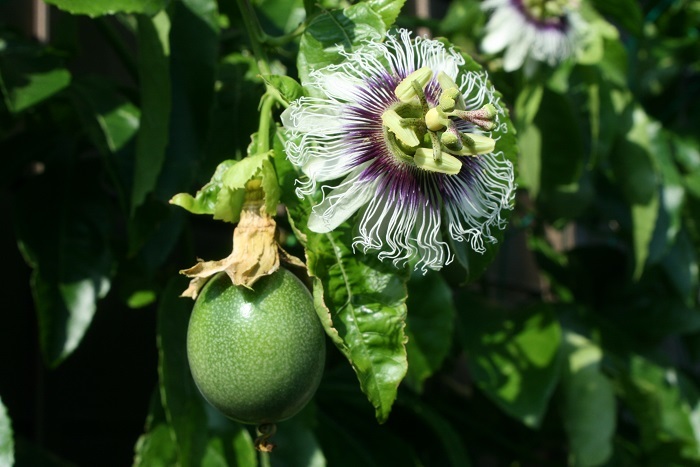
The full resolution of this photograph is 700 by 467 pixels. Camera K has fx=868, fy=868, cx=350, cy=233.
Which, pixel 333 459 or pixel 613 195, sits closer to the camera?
pixel 333 459

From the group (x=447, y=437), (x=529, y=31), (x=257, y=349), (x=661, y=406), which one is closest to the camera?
(x=257, y=349)

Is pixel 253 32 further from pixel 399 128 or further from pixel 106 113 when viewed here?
pixel 106 113

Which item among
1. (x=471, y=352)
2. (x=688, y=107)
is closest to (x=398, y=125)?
(x=471, y=352)

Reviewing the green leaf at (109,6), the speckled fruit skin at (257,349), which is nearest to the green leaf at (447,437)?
the speckled fruit skin at (257,349)

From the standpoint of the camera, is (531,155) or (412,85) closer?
(412,85)

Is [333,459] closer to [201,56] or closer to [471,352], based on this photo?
[471,352]

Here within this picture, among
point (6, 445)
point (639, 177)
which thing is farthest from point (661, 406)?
point (6, 445)

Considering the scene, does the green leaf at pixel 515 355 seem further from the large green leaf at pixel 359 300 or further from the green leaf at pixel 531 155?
the large green leaf at pixel 359 300
